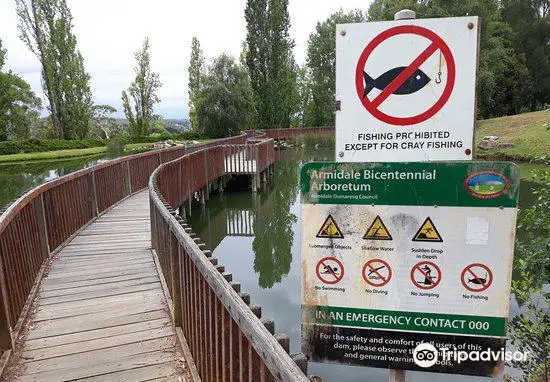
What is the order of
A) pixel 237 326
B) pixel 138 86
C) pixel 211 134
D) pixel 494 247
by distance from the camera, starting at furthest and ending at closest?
pixel 138 86 → pixel 211 134 → pixel 237 326 → pixel 494 247

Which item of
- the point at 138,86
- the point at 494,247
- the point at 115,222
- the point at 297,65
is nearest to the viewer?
the point at 494,247

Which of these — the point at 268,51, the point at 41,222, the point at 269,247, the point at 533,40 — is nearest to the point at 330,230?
the point at 41,222

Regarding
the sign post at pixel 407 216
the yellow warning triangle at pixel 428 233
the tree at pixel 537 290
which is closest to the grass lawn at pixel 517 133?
the tree at pixel 537 290

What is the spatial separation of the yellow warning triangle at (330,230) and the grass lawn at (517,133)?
17622 mm

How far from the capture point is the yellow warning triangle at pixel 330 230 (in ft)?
6.35

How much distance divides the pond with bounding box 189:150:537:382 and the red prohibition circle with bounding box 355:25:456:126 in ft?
12.5

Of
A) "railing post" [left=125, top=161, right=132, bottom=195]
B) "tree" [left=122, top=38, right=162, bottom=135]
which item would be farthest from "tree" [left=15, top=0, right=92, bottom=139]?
"railing post" [left=125, top=161, right=132, bottom=195]

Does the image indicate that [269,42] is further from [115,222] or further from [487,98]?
[115,222]

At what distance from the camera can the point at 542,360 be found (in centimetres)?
388

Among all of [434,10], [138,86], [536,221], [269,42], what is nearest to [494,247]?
[536,221]

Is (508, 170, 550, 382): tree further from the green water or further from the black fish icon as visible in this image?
the green water

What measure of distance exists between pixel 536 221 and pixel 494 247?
106 inches

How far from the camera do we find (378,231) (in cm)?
190

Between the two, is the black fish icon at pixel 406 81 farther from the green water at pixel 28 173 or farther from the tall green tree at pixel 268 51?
the tall green tree at pixel 268 51
